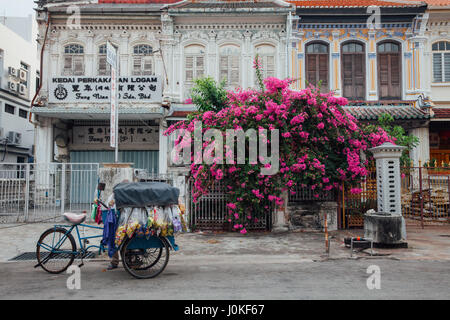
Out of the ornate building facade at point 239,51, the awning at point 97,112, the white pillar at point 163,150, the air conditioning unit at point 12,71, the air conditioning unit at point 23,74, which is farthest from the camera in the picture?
the air conditioning unit at point 23,74

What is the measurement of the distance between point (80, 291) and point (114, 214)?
1345 millimetres

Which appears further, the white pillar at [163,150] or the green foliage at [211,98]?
the white pillar at [163,150]

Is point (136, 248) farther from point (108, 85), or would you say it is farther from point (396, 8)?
point (396, 8)

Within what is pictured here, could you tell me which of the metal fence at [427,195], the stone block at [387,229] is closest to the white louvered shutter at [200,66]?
the metal fence at [427,195]

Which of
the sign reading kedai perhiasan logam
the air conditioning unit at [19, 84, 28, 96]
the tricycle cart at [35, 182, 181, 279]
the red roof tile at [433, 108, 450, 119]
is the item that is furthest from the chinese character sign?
the air conditioning unit at [19, 84, 28, 96]

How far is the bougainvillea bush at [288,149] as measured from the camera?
9219 mm

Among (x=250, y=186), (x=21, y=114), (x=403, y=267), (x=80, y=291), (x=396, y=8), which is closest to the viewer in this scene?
(x=80, y=291)

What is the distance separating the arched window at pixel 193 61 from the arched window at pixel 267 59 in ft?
8.97

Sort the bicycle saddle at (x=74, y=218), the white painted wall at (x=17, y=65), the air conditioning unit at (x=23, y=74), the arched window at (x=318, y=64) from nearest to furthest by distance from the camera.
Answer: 1. the bicycle saddle at (x=74, y=218)
2. the arched window at (x=318, y=64)
3. the white painted wall at (x=17, y=65)
4. the air conditioning unit at (x=23, y=74)

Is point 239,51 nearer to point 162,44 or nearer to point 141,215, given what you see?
point 162,44

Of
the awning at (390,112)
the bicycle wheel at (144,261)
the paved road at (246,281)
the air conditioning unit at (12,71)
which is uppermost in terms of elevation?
the air conditioning unit at (12,71)

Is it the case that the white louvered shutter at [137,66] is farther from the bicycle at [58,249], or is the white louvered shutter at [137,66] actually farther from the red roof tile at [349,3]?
the bicycle at [58,249]

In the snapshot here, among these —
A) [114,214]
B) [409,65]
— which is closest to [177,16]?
[409,65]

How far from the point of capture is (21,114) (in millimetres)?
21688
